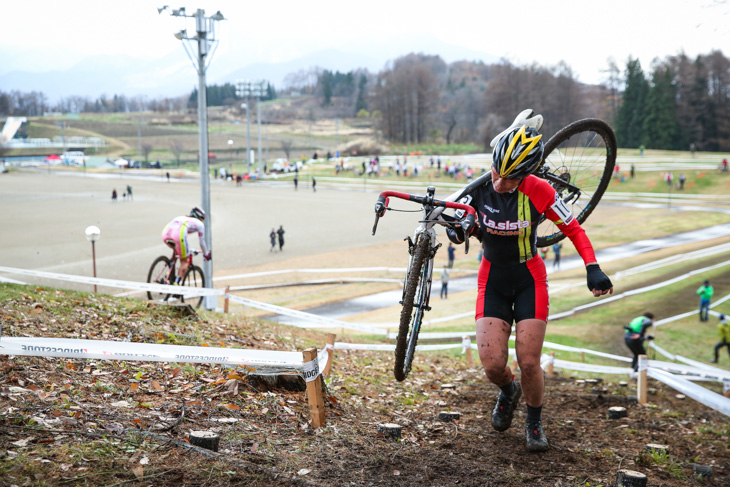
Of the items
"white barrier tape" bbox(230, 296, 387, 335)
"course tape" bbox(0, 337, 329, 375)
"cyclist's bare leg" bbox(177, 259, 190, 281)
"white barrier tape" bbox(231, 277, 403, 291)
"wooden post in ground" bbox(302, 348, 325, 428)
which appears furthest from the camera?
"white barrier tape" bbox(231, 277, 403, 291)

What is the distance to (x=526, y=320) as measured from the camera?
605 cm

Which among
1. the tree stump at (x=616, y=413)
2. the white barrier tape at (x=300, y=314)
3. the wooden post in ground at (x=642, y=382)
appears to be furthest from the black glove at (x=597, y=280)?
the white barrier tape at (x=300, y=314)

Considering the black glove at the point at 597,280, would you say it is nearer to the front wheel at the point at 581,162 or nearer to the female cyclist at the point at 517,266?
the female cyclist at the point at 517,266

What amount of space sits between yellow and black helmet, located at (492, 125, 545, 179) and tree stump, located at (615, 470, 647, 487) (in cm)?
269

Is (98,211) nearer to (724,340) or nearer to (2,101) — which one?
(724,340)

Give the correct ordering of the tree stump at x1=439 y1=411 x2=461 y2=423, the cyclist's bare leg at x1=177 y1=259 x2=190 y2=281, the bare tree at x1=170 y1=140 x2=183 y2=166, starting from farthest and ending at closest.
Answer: the bare tree at x1=170 y1=140 x2=183 y2=166
the cyclist's bare leg at x1=177 y1=259 x2=190 y2=281
the tree stump at x1=439 y1=411 x2=461 y2=423

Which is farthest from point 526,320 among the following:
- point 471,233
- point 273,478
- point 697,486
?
point 273,478

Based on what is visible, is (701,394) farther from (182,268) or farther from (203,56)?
(203,56)

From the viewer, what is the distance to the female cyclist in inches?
239

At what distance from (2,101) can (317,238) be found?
123 metres

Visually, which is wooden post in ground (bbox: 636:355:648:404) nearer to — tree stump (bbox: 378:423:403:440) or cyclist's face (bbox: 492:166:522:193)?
cyclist's face (bbox: 492:166:522:193)

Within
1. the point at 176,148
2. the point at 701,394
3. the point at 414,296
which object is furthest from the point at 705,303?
the point at 176,148

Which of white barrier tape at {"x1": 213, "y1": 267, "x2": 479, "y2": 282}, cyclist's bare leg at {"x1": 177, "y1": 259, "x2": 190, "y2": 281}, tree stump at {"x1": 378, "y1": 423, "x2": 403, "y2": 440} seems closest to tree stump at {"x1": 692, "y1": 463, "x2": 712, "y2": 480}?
tree stump at {"x1": 378, "y1": 423, "x2": 403, "y2": 440}

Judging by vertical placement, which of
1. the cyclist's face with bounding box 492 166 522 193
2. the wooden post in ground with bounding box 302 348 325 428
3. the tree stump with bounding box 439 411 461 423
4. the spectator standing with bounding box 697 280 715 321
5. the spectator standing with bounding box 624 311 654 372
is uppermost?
the cyclist's face with bounding box 492 166 522 193
